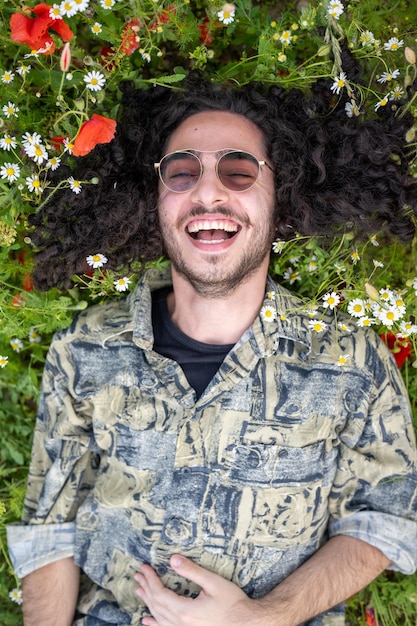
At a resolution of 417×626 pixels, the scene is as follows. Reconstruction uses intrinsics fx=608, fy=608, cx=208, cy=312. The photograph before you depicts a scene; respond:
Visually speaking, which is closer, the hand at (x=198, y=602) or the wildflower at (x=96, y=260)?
the hand at (x=198, y=602)

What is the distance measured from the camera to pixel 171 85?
2975 mm

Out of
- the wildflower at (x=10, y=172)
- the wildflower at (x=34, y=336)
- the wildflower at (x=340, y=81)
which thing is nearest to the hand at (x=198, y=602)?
the wildflower at (x=34, y=336)

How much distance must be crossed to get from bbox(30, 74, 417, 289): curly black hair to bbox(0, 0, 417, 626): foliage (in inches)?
3.0

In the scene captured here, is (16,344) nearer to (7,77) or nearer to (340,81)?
(7,77)

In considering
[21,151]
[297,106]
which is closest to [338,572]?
[297,106]

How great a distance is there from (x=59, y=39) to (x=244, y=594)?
2679mm

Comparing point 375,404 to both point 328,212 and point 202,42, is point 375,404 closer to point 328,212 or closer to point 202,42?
point 328,212

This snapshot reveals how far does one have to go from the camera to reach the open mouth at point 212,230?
8.91 feet

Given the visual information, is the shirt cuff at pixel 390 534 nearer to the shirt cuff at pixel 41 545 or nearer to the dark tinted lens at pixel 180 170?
the shirt cuff at pixel 41 545

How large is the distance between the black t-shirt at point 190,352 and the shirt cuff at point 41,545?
1.02 metres

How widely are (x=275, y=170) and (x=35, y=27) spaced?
1218mm

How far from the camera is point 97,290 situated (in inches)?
129

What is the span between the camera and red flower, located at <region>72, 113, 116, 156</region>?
8.37ft

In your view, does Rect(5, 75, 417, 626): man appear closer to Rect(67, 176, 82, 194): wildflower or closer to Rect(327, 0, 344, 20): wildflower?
Rect(67, 176, 82, 194): wildflower
